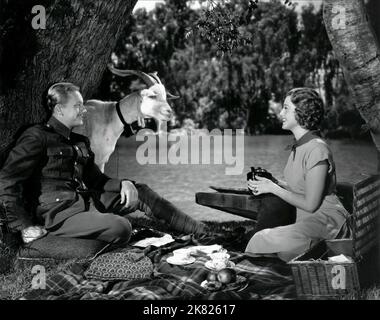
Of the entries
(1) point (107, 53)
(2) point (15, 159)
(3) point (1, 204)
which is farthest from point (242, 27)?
(3) point (1, 204)

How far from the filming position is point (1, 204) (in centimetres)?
493

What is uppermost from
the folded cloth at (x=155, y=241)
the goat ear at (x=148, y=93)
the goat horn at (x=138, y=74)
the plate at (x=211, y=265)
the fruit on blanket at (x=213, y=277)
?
the goat horn at (x=138, y=74)

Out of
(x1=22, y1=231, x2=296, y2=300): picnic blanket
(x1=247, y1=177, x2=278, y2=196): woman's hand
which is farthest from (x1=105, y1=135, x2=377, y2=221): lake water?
(x1=22, y1=231, x2=296, y2=300): picnic blanket

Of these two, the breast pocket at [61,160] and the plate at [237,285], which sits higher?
the breast pocket at [61,160]

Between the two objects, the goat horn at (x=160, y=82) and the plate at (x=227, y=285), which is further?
the goat horn at (x=160, y=82)

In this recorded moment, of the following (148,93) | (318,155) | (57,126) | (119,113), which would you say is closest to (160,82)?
(148,93)

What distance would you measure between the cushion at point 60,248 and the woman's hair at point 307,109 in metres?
2.20

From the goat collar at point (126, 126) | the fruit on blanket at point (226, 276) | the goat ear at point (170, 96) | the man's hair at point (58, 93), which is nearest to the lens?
the fruit on blanket at point (226, 276)

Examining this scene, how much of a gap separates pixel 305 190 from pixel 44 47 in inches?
110

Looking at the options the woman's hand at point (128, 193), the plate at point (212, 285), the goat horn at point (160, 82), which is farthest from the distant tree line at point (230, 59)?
the plate at point (212, 285)

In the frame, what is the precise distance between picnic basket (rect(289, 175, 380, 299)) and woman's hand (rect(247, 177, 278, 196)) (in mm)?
634

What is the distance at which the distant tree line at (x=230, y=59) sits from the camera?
17.3 feet

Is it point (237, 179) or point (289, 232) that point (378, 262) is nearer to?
point (289, 232)

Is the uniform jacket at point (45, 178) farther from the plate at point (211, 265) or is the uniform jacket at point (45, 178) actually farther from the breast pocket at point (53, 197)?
the plate at point (211, 265)
